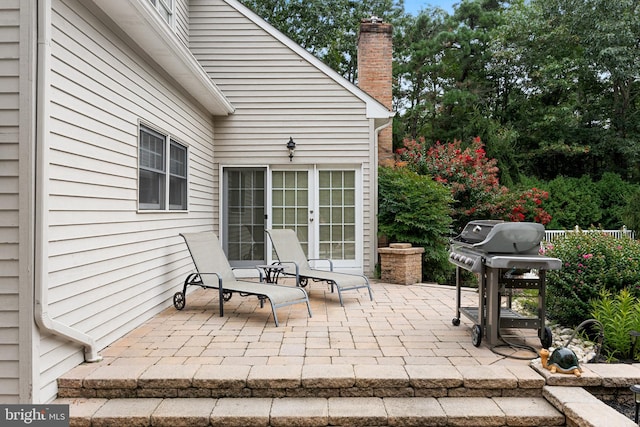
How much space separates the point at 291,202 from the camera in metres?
7.84

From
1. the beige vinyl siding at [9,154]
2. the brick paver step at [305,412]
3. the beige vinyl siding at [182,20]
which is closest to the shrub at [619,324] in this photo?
the brick paver step at [305,412]

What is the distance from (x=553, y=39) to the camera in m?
15.1

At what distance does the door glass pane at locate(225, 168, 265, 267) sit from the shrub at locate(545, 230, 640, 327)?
479 cm

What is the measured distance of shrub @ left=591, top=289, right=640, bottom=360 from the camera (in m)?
3.72

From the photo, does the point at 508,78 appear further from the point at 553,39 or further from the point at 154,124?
the point at 154,124

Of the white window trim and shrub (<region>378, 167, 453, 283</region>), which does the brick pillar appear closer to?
shrub (<region>378, 167, 453, 283</region>)

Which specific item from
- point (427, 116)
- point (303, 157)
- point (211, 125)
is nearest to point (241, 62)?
point (211, 125)

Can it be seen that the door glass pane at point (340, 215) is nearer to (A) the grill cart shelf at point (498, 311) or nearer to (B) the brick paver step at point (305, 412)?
(A) the grill cart shelf at point (498, 311)

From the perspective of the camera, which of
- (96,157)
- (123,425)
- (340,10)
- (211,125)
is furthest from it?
Answer: (340,10)

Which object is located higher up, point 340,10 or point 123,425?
point 340,10

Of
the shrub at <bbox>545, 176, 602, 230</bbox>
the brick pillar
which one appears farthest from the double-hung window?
the shrub at <bbox>545, 176, 602, 230</bbox>

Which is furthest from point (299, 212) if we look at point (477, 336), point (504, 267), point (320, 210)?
point (504, 267)

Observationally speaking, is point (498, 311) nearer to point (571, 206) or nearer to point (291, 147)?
point (291, 147)

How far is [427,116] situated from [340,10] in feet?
18.7
